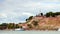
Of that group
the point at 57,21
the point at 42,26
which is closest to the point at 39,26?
the point at 42,26

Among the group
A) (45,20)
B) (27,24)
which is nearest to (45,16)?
(45,20)

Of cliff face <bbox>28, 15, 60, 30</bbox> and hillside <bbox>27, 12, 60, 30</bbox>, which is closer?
cliff face <bbox>28, 15, 60, 30</bbox>

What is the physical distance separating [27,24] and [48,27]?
12.5 meters

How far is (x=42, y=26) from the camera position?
432 feet

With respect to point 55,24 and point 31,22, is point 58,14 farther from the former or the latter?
point 31,22

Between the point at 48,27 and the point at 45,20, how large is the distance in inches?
214

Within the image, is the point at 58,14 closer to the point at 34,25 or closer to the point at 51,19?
the point at 51,19

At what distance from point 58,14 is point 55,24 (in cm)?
675

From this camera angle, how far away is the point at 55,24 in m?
131

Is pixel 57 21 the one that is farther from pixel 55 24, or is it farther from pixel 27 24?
pixel 27 24

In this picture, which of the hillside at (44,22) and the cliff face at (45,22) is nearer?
the cliff face at (45,22)

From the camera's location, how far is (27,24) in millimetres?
134625

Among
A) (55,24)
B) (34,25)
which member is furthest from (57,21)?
(34,25)

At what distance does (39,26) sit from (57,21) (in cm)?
1043
